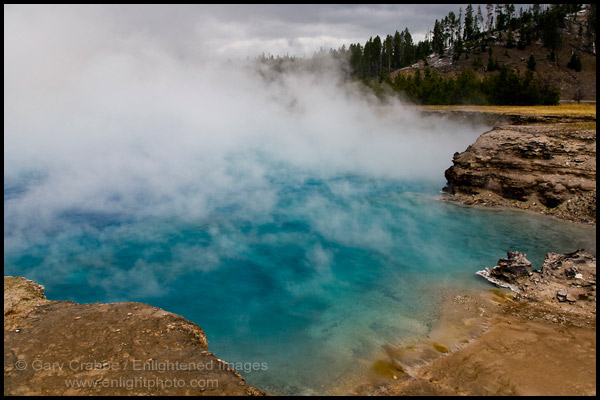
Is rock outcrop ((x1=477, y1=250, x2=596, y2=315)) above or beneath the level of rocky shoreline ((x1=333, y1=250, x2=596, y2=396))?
above

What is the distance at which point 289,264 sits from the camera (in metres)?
11.2

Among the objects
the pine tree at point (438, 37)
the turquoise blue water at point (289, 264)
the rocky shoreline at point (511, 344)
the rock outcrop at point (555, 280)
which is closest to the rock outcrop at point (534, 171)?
the turquoise blue water at point (289, 264)

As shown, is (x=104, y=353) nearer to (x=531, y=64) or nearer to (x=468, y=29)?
(x=531, y=64)

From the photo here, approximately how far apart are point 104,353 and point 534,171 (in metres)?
15.6

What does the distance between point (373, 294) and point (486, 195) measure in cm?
922

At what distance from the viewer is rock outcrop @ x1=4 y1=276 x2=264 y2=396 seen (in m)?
4.53

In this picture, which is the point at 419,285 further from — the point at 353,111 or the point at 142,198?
the point at 353,111

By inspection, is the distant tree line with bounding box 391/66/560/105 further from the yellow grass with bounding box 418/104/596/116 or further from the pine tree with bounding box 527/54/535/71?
the pine tree with bounding box 527/54/535/71

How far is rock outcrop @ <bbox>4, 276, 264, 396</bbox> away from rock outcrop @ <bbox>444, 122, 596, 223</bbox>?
44.3ft

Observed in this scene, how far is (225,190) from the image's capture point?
18.2m

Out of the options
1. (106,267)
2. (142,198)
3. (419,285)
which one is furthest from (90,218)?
(419,285)

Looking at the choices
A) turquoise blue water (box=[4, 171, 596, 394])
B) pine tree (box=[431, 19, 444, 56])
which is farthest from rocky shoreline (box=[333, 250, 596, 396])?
pine tree (box=[431, 19, 444, 56])

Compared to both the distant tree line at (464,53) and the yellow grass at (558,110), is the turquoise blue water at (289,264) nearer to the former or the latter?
the yellow grass at (558,110)

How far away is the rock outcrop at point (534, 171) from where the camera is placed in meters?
13.9
